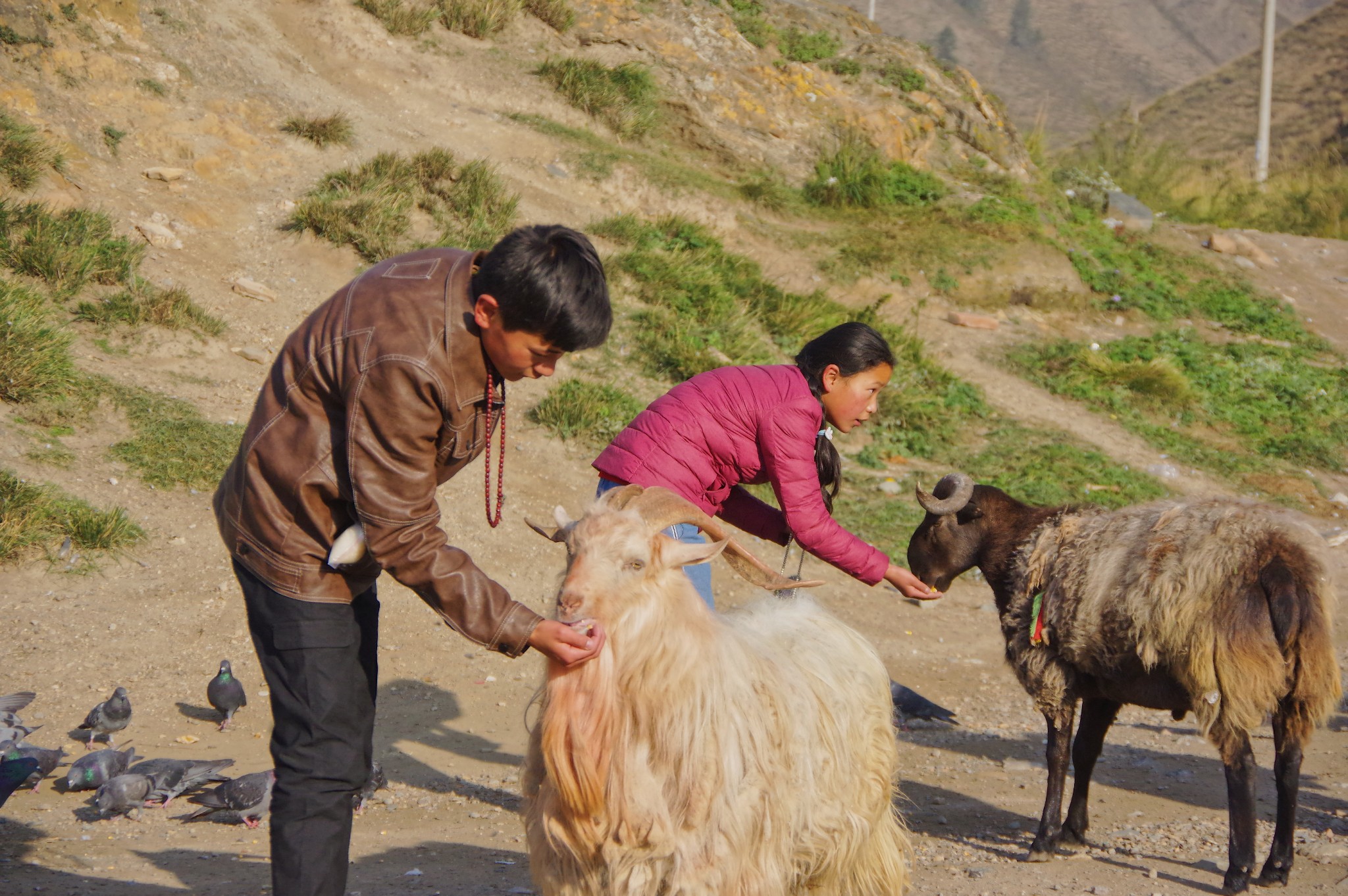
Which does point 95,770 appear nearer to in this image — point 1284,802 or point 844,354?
point 844,354

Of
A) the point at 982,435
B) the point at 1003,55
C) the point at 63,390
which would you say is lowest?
the point at 63,390

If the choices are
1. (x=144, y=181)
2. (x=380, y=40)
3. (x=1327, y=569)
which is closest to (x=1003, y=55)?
(x=380, y=40)

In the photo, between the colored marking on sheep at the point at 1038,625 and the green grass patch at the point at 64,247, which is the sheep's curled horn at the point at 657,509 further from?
the green grass patch at the point at 64,247

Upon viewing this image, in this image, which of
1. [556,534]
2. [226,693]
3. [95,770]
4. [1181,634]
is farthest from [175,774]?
[1181,634]

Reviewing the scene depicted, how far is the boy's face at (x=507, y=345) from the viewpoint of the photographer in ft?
9.98

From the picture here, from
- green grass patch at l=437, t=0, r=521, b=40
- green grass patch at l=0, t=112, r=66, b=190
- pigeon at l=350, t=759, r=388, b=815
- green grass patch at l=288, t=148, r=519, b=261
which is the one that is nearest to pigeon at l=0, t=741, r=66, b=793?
pigeon at l=350, t=759, r=388, b=815

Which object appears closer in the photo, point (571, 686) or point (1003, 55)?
point (571, 686)

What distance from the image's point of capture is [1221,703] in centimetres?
A: 496

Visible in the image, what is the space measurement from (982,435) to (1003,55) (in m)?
53.9

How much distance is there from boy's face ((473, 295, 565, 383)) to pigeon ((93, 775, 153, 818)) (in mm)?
3132

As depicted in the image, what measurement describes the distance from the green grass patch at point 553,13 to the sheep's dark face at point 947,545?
12.1 meters

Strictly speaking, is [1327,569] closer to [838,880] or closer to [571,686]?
[838,880]

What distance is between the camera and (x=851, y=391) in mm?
4527

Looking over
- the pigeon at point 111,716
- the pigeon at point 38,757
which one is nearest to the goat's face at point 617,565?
the pigeon at point 38,757
